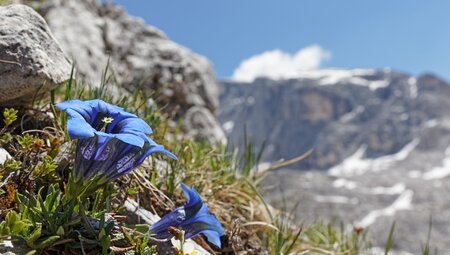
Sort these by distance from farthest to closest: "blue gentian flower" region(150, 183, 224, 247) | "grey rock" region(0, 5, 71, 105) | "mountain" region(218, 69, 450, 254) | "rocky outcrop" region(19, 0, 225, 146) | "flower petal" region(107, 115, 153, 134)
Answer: "mountain" region(218, 69, 450, 254), "rocky outcrop" region(19, 0, 225, 146), "grey rock" region(0, 5, 71, 105), "blue gentian flower" region(150, 183, 224, 247), "flower petal" region(107, 115, 153, 134)

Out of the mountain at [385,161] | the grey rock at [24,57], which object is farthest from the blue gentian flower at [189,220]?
the mountain at [385,161]

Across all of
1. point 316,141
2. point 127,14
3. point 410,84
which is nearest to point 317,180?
point 316,141

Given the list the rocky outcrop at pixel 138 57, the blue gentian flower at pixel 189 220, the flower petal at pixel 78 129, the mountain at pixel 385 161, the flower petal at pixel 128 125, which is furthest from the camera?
the mountain at pixel 385 161

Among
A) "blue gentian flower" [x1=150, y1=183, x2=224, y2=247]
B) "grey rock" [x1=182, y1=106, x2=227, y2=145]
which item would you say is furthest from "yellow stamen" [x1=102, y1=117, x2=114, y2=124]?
"grey rock" [x1=182, y1=106, x2=227, y2=145]

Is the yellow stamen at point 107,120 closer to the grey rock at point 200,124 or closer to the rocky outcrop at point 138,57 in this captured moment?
the rocky outcrop at point 138,57

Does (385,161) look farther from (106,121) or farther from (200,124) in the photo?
(106,121)

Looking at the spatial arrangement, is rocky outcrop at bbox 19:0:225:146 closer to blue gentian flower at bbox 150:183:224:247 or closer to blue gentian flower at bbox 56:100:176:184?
blue gentian flower at bbox 150:183:224:247
